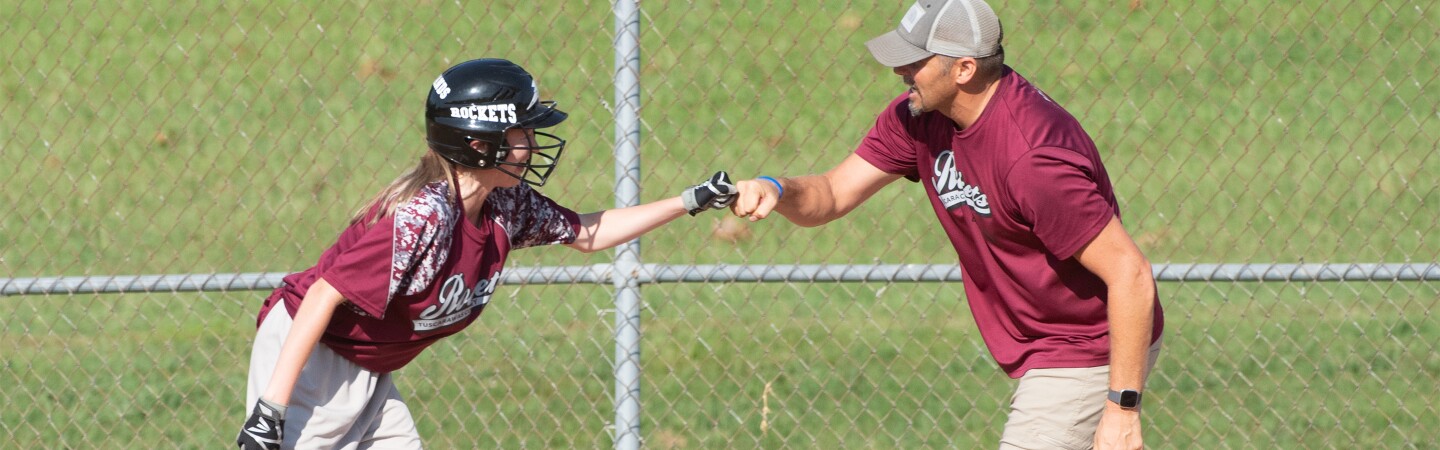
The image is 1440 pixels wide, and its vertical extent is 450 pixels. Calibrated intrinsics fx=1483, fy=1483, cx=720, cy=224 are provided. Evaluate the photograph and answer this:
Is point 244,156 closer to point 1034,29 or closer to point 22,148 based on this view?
point 22,148

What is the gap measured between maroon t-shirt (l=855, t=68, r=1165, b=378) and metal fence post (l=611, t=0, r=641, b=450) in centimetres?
103

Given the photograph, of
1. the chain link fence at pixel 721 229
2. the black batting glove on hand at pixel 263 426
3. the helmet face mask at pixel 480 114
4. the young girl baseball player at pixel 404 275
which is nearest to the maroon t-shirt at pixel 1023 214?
the young girl baseball player at pixel 404 275

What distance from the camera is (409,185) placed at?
385 centimetres

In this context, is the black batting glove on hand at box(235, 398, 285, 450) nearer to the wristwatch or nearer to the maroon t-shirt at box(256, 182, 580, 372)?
the maroon t-shirt at box(256, 182, 580, 372)

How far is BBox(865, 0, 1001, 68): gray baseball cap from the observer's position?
12.6 ft

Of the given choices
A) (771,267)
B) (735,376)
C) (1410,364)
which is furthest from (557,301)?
(1410,364)

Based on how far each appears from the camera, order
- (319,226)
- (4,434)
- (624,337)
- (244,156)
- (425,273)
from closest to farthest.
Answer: (425,273) < (624,337) < (4,434) < (319,226) < (244,156)

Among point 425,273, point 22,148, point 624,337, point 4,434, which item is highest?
point 425,273

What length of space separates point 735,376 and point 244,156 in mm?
3939

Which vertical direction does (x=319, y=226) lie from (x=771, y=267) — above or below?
below

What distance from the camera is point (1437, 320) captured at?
6.84 meters

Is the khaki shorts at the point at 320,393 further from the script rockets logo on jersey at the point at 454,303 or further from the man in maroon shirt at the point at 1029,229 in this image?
the man in maroon shirt at the point at 1029,229

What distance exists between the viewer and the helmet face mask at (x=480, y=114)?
3.89 m

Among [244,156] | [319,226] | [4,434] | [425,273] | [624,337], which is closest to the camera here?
[425,273]
